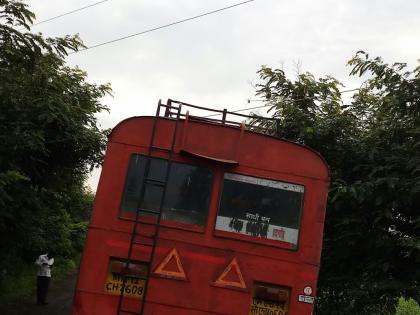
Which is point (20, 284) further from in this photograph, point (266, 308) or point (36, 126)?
point (266, 308)

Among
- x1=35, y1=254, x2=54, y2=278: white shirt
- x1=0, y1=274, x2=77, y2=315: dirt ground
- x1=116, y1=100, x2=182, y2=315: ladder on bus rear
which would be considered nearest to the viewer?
x1=116, y1=100, x2=182, y2=315: ladder on bus rear

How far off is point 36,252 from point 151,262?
43.9 ft

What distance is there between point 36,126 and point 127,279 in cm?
420

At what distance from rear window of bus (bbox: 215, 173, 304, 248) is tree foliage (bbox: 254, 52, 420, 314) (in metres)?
1.75

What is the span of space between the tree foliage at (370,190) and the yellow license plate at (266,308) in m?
2.09

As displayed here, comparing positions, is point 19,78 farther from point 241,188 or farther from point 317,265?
point 317,265

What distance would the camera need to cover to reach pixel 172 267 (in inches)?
210

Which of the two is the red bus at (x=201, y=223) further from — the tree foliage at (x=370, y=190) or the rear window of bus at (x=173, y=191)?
the tree foliage at (x=370, y=190)

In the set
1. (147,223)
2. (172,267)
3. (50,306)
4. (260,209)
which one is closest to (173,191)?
(147,223)

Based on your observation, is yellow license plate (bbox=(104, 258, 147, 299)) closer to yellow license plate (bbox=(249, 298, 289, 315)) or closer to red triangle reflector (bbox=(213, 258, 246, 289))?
red triangle reflector (bbox=(213, 258, 246, 289))

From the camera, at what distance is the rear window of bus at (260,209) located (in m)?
5.54

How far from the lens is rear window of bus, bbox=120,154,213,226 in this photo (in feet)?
18.0

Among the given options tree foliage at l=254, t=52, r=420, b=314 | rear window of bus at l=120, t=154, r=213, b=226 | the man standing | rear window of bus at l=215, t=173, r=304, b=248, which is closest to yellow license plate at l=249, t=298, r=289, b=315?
rear window of bus at l=215, t=173, r=304, b=248

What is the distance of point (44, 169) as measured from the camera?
9633 millimetres
